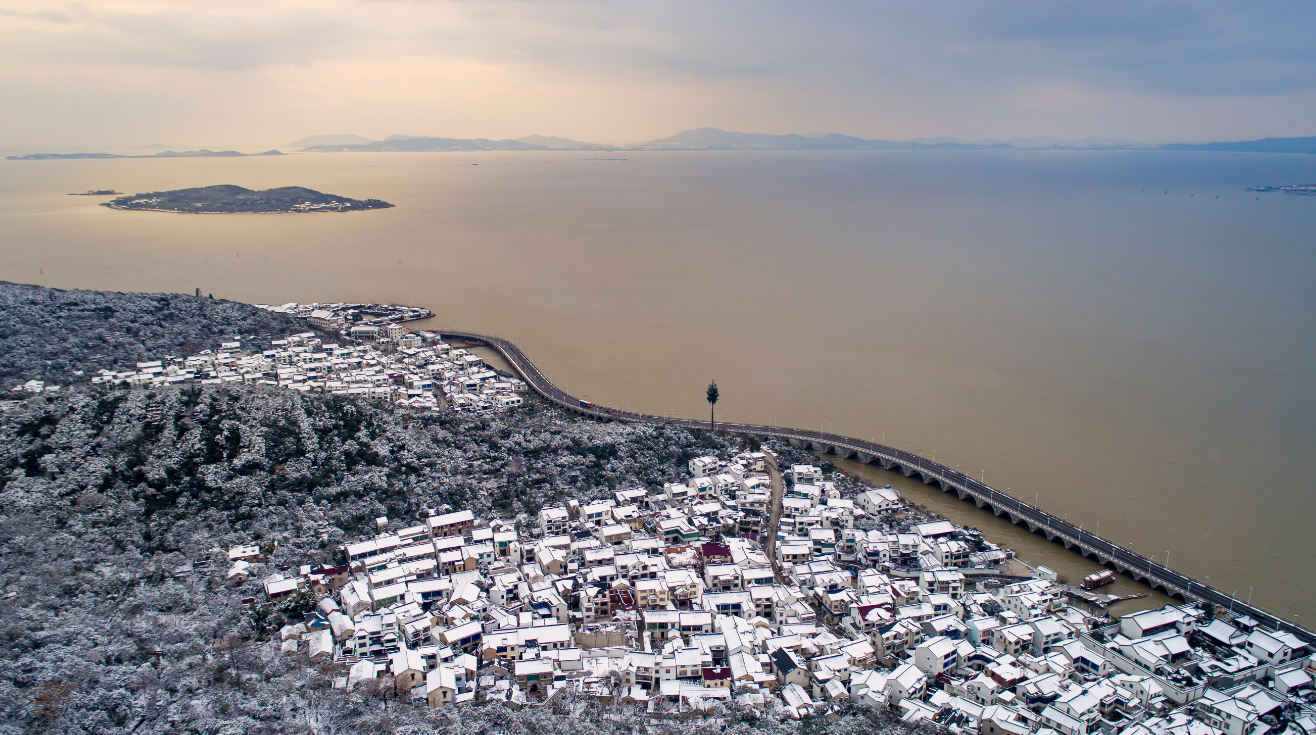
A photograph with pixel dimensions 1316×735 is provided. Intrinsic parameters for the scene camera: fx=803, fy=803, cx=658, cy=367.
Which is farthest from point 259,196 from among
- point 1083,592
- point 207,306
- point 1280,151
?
point 1280,151

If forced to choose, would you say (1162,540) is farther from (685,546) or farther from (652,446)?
(652,446)

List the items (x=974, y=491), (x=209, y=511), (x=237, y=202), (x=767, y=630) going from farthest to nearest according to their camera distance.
Answer: 1. (x=237, y=202)
2. (x=974, y=491)
3. (x=209, y=511)
4. (x=767, y=630)

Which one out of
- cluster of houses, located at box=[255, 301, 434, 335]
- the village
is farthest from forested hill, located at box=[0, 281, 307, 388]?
cluster of houses, located at box=[255, 301, 434, 335]

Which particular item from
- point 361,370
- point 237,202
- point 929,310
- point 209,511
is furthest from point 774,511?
point 237,202

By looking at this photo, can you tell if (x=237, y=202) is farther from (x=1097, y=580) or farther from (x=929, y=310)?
(x=1097, y=580)

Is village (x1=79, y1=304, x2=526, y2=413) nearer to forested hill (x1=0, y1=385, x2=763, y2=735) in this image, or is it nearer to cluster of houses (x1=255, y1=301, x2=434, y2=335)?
cluster of houses (x1=255, y1=301, x2=434, y2=335)

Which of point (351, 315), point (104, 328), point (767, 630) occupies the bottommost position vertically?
point (767, 630)

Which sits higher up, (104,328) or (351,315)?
(104,328)
